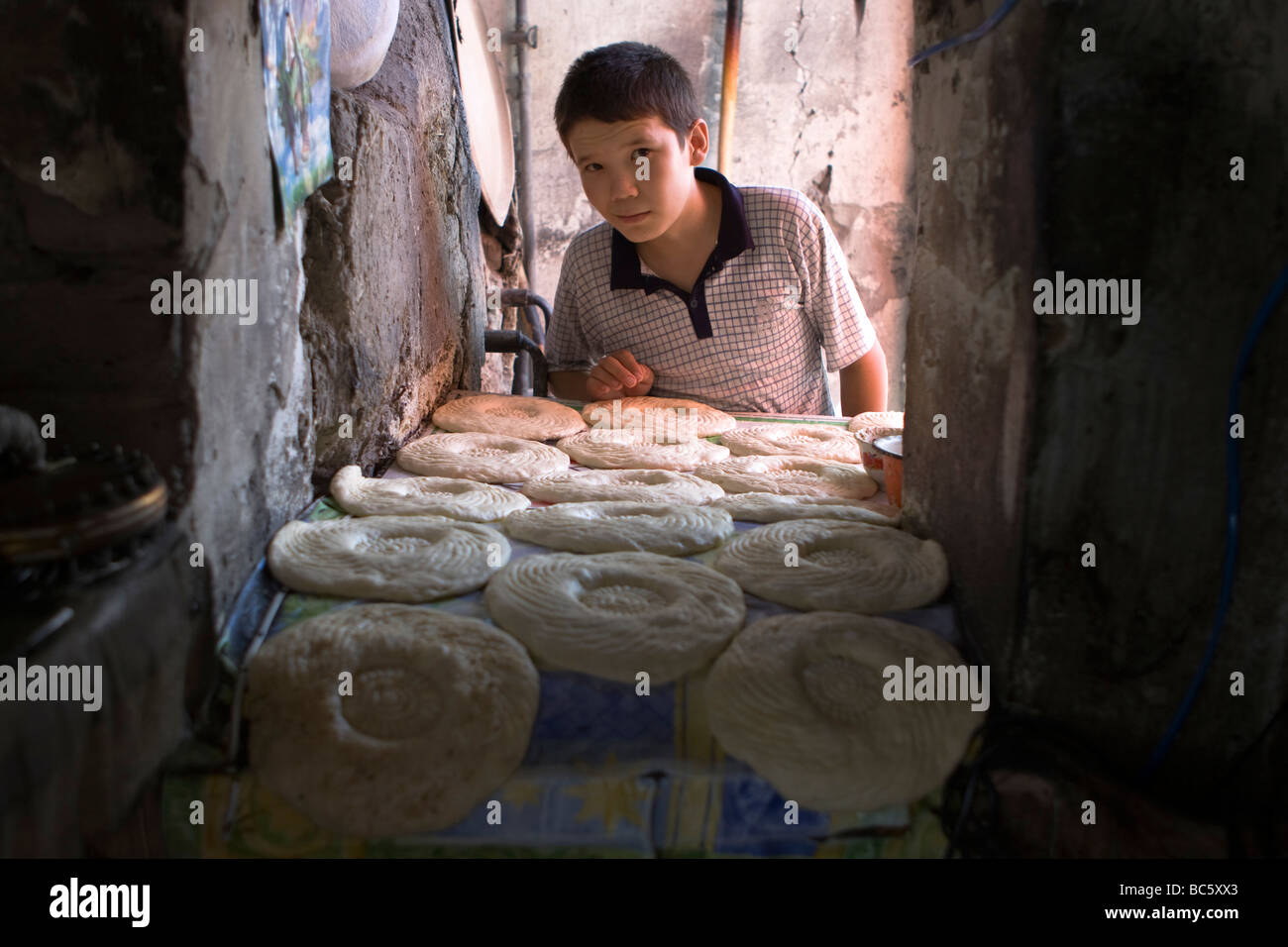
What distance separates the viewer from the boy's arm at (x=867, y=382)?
2895 millimetres

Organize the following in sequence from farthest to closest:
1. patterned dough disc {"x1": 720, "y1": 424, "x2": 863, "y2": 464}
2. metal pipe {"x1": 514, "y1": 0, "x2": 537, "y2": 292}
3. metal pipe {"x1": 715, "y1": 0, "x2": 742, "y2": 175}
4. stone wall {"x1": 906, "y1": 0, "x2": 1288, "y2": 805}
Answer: metal pipe {"x1": 514, "y1": 0, "x2": 537, "y2": 292}, metal pipe {"x1": 715, "y1": 0, "x2": 742, "y2": 175}, patterned dough disc {"x1": 720, "y1": 424, "x2": 863, "y2": 464}, stone wall {"x1": 906, "y1": 0, "x2": 1288, "y2": 805}

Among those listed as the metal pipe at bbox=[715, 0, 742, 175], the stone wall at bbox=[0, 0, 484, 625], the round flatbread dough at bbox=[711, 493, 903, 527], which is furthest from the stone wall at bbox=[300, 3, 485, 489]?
the metal pipe at bbox=[715, 0, 742, 175]

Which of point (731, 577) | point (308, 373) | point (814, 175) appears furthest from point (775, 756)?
point (814, 175)

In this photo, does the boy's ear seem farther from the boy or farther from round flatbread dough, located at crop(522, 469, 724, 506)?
round flatbread dough, located at crop(522, 469, 724, 506)

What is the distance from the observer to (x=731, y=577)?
132 centimetres

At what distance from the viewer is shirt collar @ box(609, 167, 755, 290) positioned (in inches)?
105

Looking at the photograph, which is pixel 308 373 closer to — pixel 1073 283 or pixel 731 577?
pixel 731 577

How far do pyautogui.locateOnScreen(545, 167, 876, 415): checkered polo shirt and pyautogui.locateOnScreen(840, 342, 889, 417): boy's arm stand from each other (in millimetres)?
47

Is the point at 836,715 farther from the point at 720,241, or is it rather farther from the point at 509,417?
the point at 720,241

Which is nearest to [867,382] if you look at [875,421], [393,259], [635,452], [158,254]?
[875,421]

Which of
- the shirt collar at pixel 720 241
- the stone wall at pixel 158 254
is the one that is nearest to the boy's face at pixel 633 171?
the shirt collar at pixel 720 241

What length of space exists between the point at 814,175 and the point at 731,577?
433 cm
